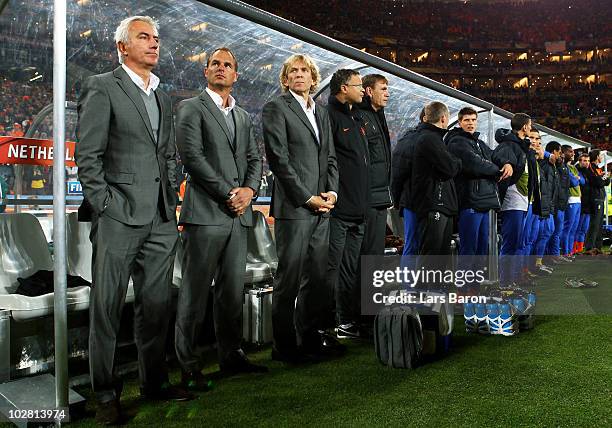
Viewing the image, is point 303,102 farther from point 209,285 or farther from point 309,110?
point 209,285

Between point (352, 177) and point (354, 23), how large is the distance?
33294mm

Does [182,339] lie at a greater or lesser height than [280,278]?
lesser

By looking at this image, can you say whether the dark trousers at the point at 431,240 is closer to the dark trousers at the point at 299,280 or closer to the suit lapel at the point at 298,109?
the dark trousers at the point at 299,280

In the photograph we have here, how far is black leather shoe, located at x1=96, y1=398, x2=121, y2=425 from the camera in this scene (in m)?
2.84

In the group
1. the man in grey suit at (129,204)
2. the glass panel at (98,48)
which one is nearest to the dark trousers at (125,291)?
the man in grey suit at (129,204)

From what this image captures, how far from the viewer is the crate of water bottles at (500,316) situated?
4777 millimetres

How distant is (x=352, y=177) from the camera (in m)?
4.45

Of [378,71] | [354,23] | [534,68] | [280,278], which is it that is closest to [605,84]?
[534,68]

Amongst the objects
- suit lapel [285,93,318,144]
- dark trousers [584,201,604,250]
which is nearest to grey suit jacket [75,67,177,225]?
suit lapel [285,93,318,144]

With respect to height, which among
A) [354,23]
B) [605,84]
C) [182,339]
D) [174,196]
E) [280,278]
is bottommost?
[182,339]

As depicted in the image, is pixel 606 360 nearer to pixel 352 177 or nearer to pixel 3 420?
pixel 352 177

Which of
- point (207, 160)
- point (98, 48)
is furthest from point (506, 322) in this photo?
point (98, 48)

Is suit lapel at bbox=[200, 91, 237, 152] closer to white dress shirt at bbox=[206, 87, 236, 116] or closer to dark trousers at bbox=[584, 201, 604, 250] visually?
white dress shirt at bbox=[206, 87, 236, 116]

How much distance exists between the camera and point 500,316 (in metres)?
4.77
